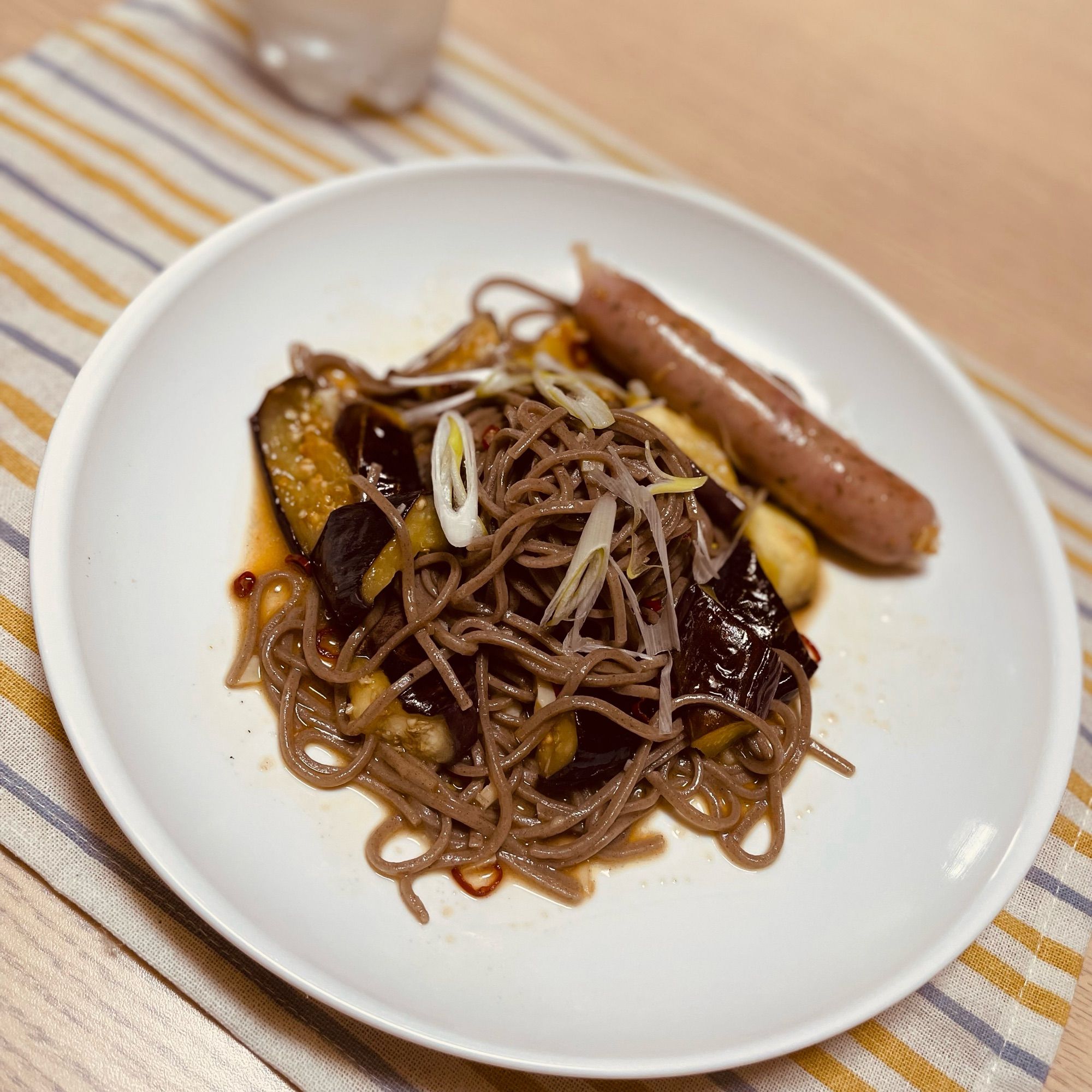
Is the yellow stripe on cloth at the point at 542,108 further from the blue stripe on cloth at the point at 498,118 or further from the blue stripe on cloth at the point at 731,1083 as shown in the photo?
the blue stripe on cloth at the point at 731,1083

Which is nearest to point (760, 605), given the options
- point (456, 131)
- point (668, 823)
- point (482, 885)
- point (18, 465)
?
point (668, 823)

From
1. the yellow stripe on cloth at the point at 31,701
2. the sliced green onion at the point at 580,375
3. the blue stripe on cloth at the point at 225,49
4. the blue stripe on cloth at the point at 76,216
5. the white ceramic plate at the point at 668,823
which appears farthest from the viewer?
the blue stripe on cloth at the point at 225,49

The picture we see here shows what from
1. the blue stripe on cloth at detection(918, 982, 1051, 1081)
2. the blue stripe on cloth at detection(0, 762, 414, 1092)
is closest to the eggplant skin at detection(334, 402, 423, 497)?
the blue stripe on cloth at detection(0, 762, 414, 1092)

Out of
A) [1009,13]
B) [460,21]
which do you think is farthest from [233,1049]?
[1009,13]

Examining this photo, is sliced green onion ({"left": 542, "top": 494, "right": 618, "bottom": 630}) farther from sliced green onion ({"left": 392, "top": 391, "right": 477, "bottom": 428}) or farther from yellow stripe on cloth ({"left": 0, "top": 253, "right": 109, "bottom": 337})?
yellow stripe on cloth ({"left": 0, "top": 253, "right": 109, "bottom": 337})

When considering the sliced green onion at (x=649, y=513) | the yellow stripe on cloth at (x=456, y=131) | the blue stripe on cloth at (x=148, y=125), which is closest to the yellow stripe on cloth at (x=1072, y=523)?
the sliced green onion at (x=649, y=513)
